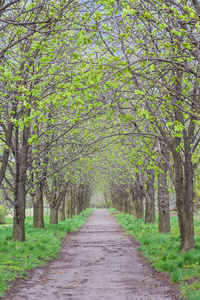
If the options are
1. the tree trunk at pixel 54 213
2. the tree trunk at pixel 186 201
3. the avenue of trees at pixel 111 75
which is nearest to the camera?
the avenue of trees at pixel 111 75

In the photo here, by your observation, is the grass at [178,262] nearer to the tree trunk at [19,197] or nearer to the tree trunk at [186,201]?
the tree trunk at [186,201]

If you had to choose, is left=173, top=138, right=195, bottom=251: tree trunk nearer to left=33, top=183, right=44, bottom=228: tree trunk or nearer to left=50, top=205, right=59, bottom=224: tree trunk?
left=33, top=183, right=44, bottom=228: tree trunk

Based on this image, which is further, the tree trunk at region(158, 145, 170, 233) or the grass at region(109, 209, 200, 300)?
the tree trunk at region(158, 145, 170, 233)

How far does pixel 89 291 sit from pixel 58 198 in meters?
14.1

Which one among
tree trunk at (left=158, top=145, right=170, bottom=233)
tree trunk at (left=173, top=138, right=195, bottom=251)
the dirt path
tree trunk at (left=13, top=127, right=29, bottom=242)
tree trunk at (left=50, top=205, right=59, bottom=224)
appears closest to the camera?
the dirt path

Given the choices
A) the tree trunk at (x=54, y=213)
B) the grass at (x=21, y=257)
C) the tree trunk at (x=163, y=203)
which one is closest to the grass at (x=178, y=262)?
the tree trunk at (x=163, y=203)

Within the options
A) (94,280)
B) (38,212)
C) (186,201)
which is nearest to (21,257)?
(94,280)

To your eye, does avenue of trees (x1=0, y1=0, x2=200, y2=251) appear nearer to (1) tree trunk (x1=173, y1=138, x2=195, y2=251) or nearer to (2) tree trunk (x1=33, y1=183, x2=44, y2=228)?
(1) tree trunk (x1=173, y1=138, x2=195, y2=251)

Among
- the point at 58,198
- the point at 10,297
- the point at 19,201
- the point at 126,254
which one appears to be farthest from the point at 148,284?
the point at 58,198

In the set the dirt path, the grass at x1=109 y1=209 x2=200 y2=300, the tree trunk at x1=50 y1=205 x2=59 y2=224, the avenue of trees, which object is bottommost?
the dirt path

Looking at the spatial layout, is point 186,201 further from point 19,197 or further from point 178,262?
point 19,197

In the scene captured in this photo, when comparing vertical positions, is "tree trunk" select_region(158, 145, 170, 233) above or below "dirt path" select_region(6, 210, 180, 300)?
above

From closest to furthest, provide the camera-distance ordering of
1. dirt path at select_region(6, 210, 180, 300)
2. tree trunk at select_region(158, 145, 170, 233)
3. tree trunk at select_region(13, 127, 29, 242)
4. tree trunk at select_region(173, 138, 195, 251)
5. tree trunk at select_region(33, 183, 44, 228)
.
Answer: dirt path at select_region(6, 210, 180, 300) < tree trunk at select_region(173, 138, 195, 251) < tree trunk at select_region(13, 127, 29, 242) < tree trunk at select_region(158, 145, 170, 233) < tree trunk at select_region(33, 183, 44, 228)

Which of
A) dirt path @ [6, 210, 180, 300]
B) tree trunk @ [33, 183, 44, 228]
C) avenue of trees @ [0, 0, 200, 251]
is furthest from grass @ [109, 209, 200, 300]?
tree trunk @ [33, 183, 44, 228]
